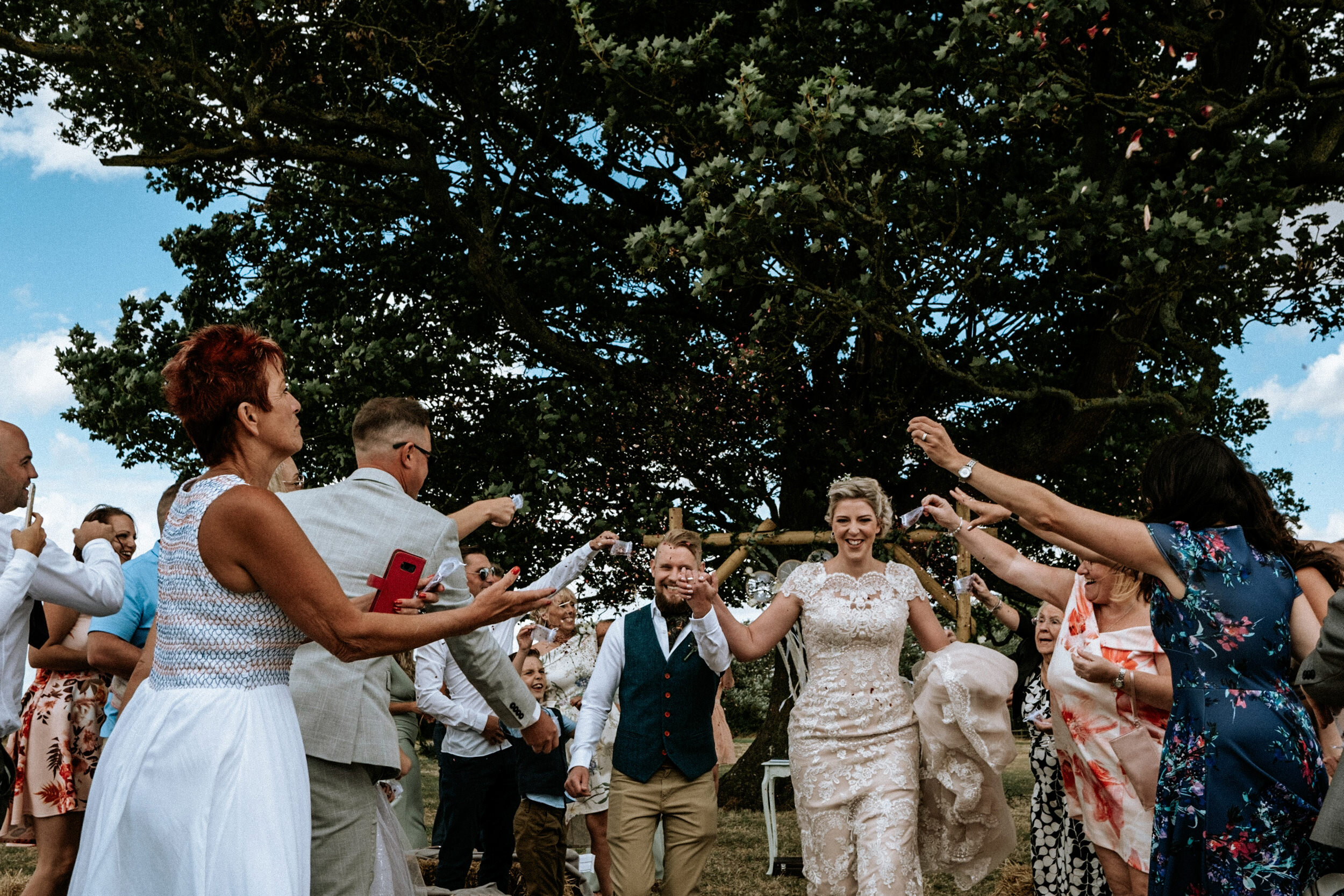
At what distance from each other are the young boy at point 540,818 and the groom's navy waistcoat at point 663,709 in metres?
1.25

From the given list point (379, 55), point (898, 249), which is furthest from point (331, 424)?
point (898, 249)

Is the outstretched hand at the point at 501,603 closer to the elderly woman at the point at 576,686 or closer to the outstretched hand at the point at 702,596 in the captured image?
the outstretched hand at the point at 702,596

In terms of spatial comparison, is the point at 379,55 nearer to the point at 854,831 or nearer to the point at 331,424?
the point at 331,424

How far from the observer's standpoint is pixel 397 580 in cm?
350

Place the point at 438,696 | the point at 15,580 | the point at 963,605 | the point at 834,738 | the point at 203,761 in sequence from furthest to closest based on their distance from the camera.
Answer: the point at 963,605 < the point at 438,696 < the point at 834,738 < the point at 15,580 < the point at 203,761

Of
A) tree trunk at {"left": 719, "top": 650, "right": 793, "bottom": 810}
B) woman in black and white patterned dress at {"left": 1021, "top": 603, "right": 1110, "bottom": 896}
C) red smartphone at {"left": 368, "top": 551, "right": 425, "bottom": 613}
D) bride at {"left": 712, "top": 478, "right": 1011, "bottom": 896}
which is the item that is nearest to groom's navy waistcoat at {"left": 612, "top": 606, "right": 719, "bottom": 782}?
bride at {"left": 712, "top": 478, "right": 1011, "bottom": 896}

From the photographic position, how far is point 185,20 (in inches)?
394

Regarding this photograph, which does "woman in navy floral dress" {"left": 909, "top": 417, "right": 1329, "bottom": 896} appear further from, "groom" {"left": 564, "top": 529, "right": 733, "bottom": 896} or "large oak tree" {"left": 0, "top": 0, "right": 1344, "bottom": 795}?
"large oak tree" {"left": 0, "top": 0, "right": 1344, "bottom": 795}

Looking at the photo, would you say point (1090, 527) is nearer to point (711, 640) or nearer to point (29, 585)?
point (711, 640)

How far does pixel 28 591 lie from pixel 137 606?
1154mm

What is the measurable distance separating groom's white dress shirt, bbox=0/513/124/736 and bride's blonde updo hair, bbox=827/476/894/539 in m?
3.49

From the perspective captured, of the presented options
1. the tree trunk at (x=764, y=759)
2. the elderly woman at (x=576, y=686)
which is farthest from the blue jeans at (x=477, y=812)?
the tree trunk at (x=764, y=759)

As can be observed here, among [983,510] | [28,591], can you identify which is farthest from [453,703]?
[983,510]

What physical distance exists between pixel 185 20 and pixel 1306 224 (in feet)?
38.1
